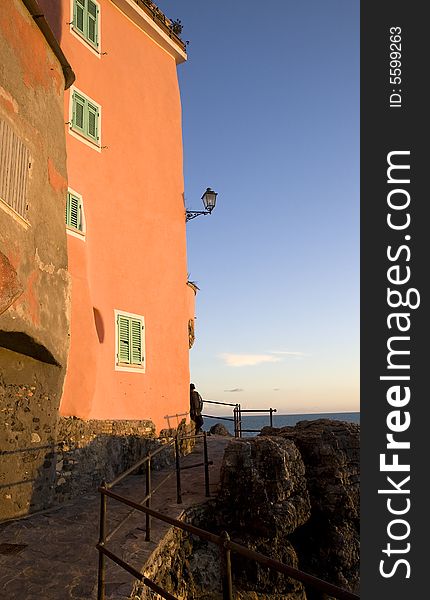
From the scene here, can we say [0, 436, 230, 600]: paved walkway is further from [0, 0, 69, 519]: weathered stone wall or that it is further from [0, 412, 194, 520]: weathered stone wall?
[0, 0, 69, 519]: weathered stone wall

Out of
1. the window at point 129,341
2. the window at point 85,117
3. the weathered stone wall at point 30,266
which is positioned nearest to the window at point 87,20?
the window at point 85,117

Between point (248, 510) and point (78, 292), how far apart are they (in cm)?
593

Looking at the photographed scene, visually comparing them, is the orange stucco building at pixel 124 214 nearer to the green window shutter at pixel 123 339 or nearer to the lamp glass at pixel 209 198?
the green window shutter at pixel 123 339

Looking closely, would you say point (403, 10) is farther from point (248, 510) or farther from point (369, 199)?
point (248, 510)

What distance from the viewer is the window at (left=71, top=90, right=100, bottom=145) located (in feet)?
41.1

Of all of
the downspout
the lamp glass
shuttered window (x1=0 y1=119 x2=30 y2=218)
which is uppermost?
the downspout

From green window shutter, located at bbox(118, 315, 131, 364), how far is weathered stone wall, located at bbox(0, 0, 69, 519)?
9.58ft

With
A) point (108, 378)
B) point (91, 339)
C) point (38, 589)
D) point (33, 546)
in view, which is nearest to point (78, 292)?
point (91, 339)

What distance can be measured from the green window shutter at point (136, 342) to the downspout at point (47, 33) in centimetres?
596

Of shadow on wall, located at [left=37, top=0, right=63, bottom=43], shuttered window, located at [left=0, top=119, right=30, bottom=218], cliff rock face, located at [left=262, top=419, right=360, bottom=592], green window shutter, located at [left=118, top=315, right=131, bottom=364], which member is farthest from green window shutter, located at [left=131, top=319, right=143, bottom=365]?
shadow on wall, located at [left=37, top=0, right=63, bottom=43]

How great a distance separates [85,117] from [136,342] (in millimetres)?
5978

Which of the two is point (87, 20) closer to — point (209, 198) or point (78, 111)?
point (78, 111)

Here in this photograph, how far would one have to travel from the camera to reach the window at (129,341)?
12.6 meters

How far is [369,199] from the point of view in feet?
16.4
